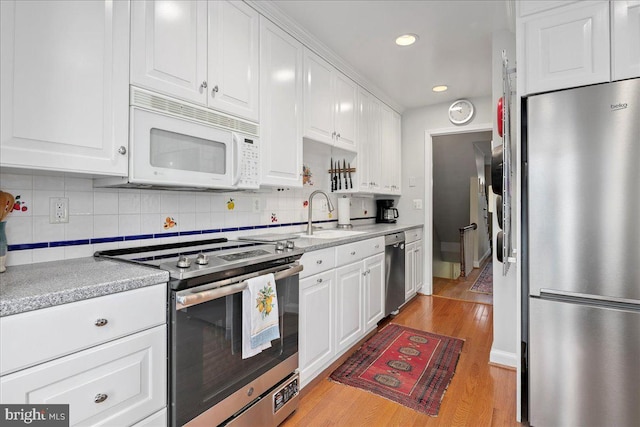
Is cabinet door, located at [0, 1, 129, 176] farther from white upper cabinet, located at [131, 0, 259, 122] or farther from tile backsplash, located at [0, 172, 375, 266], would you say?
tile backsplash, located at [0, 172, 375, 266]

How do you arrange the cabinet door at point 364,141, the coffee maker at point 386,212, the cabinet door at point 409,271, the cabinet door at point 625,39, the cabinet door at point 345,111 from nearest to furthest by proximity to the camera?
the cabinet door at point 625,39
the cabinet door at point 345,111
the cabinet door at point 364,141
the cabinet door at point 409,271
the coffee maker at point 386,212

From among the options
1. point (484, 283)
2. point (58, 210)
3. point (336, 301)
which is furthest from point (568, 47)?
point (484, 283)

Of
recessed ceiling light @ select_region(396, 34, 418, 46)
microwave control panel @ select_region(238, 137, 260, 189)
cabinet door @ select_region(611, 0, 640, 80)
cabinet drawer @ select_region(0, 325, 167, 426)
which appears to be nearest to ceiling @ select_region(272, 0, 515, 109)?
recessed ceiling light @ select_region(396, 34, 418, 46)

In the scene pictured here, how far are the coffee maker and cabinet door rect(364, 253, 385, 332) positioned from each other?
1326mm

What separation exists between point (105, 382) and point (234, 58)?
170 cm

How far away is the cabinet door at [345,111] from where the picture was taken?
9.70 feet

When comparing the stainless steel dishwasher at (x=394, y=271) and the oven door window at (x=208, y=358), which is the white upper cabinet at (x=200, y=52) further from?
the stainless steel dishwasher at (x=394, y=271)

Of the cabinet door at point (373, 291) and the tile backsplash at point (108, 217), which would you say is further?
the cabinet door at point (373, 291)

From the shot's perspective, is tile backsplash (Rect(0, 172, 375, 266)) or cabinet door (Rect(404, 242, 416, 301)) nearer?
tile backsplash (Rect(0, 172, 375, 266))

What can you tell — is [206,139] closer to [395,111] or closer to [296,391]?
[296,391]

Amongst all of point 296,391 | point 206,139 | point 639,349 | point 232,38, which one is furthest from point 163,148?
point 639,349

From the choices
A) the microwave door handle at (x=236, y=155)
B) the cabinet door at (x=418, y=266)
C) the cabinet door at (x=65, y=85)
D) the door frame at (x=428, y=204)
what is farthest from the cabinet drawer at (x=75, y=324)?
the door frame at (x=428, y=204)

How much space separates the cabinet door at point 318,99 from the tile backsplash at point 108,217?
655mm

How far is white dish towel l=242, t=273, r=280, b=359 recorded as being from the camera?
60.4 inches
